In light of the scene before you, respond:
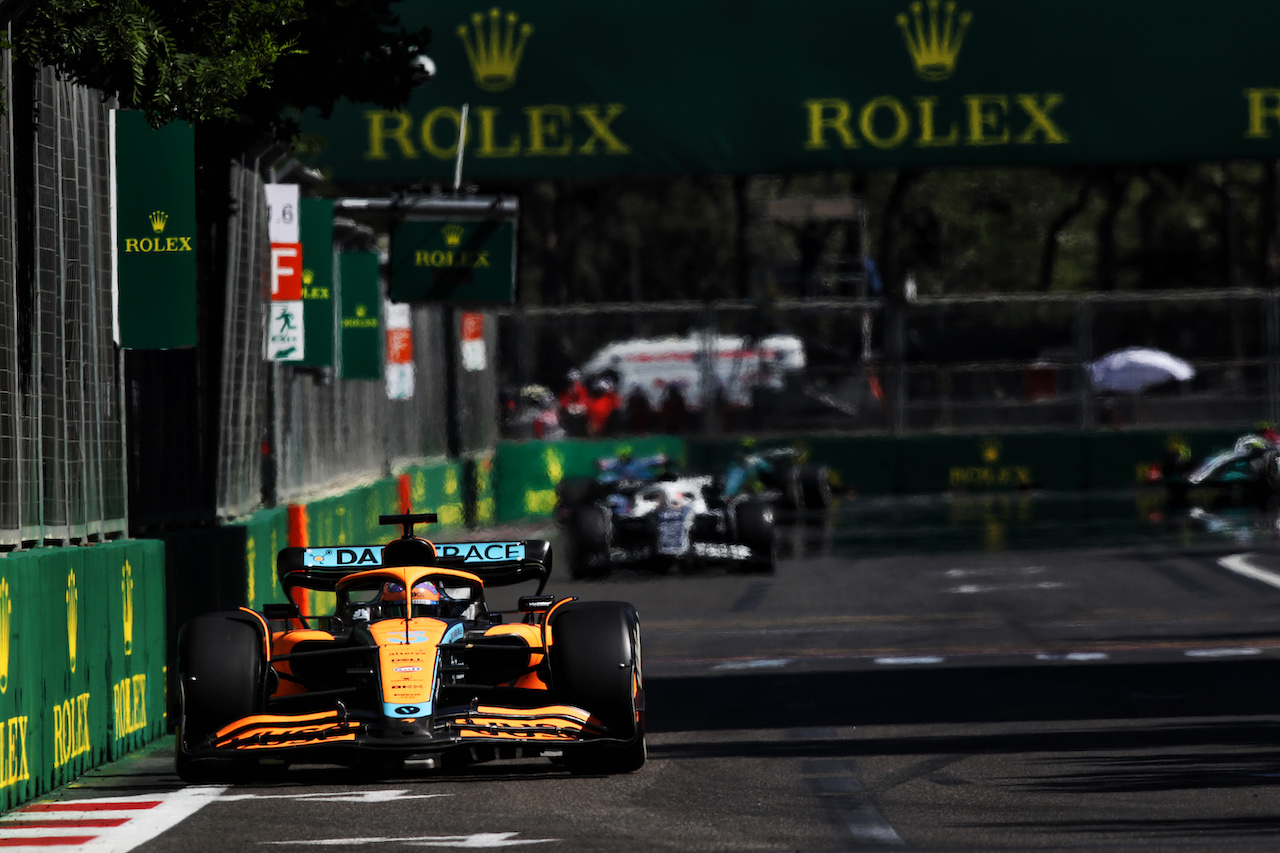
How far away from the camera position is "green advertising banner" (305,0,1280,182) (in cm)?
2766

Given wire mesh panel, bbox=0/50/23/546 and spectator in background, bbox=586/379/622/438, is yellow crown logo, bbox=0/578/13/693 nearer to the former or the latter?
wire mesh panel, bbox=0/50/23/546

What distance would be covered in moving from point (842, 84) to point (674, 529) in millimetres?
9216

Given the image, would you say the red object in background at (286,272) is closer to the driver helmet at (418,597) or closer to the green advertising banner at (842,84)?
the driver helmet at (418,597)

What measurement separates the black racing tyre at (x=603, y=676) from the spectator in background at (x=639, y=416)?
24.0m

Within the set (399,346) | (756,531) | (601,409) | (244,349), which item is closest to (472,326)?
(601,409)

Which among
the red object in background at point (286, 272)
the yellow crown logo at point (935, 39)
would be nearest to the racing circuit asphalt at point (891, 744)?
the red object in background at point (286, 272)

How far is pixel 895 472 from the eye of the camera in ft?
111

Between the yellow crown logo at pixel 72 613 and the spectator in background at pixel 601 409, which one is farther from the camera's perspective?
the spectator in background at pixel 601 409

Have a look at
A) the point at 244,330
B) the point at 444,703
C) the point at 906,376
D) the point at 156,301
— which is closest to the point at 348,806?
the point at 444,703

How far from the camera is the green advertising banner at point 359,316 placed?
21.7 metres

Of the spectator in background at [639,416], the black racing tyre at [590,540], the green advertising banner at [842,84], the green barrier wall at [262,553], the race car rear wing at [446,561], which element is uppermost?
the green advertising banner at [842,84]

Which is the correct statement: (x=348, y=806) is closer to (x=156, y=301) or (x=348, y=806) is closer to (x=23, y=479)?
(x=23, y=479)

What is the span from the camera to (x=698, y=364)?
3428 cm

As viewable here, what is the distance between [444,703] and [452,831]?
1441 millimetres
